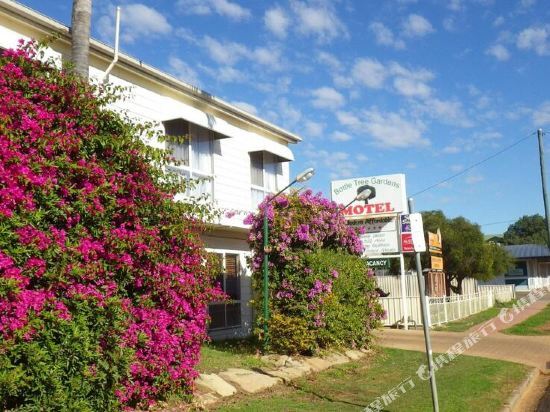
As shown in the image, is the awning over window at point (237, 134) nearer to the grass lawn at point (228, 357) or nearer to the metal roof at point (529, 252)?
the grass lawn at point (228, 357)

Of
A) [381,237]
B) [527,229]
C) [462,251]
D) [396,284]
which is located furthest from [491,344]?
[527,229]

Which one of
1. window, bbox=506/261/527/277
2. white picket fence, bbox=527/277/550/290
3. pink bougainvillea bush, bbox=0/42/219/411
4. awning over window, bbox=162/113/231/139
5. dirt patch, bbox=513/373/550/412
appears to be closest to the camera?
pink bougainvillea bush, bbox=0/42/219/411

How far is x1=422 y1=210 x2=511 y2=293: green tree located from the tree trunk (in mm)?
29121

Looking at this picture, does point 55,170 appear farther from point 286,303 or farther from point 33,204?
point 286,303

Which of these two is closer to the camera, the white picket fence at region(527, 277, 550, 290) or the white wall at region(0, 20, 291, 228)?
the white wall at region(0, 20, 291, 228)

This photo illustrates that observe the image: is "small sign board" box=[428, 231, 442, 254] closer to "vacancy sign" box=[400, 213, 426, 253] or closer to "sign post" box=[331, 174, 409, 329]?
"sign post" box=[331, 174, 409, 329]

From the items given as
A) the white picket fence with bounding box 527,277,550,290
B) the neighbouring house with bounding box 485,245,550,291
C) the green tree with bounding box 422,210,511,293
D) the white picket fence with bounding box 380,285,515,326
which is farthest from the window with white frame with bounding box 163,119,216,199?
the neighbouring house with bounding box 485,245,550,291

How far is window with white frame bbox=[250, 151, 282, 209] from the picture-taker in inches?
739

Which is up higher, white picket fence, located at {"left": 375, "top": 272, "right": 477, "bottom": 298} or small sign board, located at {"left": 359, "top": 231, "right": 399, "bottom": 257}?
small sign board, located at {"left": 359, "top": 231, "right": 399, "bottom": 257}

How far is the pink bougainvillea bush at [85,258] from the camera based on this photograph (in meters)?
5.47

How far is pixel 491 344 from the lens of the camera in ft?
56.7

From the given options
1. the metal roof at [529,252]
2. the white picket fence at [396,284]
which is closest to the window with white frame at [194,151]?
the white picket fence at [396,284]

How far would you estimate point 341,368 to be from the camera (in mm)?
12141

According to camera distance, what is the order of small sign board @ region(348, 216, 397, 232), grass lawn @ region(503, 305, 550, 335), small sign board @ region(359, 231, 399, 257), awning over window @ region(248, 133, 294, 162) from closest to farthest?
awning over window @ region(248, 133, 294, 162), grass lawn @ region(503, 305, 550, 335), small sign board @ region(359, 231, 399, 257), small sign board @ region(348, 216, 397, 232)
